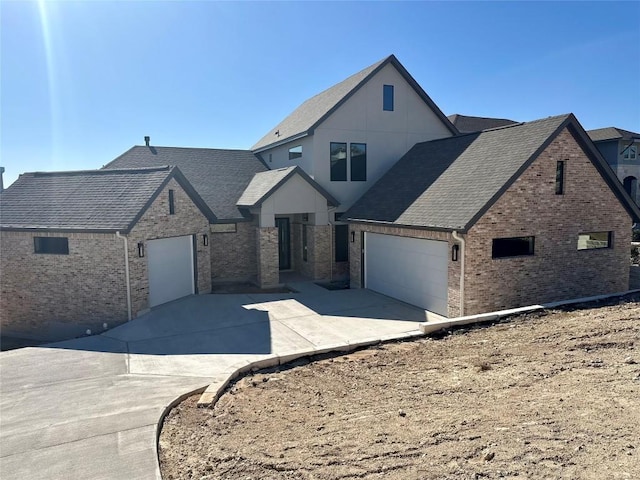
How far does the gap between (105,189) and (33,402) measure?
849cm

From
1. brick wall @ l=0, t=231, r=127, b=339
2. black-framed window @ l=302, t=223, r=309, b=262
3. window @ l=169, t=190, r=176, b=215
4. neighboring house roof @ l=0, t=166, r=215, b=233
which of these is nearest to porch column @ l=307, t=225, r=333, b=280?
black-framed window @ l=302, t=223, r=309, b=262

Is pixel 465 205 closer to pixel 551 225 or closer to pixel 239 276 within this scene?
pixel 551 225

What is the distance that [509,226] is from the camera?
1196 centimetres

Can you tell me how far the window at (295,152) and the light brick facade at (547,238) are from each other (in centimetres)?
667

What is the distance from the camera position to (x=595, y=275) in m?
13.8

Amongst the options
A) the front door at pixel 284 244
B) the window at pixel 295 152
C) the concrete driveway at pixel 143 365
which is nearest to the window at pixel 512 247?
the concrete driveway at pixel 143 365

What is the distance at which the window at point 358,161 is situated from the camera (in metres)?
18.7

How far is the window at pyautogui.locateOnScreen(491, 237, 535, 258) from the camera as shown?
1204 cm

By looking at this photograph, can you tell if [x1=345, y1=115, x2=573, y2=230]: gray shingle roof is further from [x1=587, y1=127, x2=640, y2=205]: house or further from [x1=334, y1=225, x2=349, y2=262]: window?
[x1=587, y1=127, x2=640, y2=205]: house

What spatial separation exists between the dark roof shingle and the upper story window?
107 ft

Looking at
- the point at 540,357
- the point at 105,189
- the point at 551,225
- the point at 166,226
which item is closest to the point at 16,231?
the point at 105,189

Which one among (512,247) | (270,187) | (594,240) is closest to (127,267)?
(270,187)

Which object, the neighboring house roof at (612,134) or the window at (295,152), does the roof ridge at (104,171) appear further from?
the neighboring house roof at (612,134)

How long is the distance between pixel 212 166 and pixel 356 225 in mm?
8743
